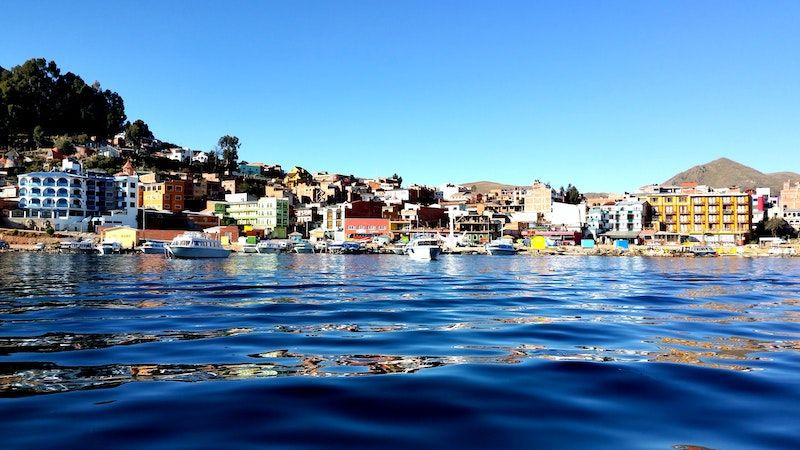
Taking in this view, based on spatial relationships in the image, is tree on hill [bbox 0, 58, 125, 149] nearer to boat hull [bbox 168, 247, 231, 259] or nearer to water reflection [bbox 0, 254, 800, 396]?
boat hull [bbox 168, 247, 231, 259]

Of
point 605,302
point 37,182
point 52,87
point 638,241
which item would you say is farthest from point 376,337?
point 52,87

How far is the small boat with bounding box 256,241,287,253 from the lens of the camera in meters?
79.8

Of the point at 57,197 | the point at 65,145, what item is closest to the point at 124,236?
the point at 57,197

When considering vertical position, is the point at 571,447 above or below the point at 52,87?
below

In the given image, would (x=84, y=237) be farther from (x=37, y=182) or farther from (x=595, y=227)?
(x=595, y=227)

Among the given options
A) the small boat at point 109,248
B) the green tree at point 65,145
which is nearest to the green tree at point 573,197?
the small boat at point 109,248

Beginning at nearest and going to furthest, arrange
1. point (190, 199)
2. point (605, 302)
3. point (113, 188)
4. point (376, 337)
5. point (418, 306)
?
point (376, 337) → point (418, 306) → point (605, 302) → point (113, 188) → point (190, 199)

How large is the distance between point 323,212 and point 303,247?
74.1 feet

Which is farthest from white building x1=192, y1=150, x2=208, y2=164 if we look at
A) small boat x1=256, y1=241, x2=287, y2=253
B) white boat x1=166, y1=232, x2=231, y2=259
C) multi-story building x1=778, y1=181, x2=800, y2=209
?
multi-story building x1=778, y1=181, x2=800, y2=209

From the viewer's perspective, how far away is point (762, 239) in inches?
3701

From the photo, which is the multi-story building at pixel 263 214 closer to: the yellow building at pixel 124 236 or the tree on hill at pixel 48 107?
the yellow building at pixel 124 236

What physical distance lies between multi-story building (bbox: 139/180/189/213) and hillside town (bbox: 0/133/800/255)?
183 millimetres

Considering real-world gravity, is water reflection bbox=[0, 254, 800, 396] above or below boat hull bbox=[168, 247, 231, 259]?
above

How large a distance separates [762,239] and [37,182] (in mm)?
110656
